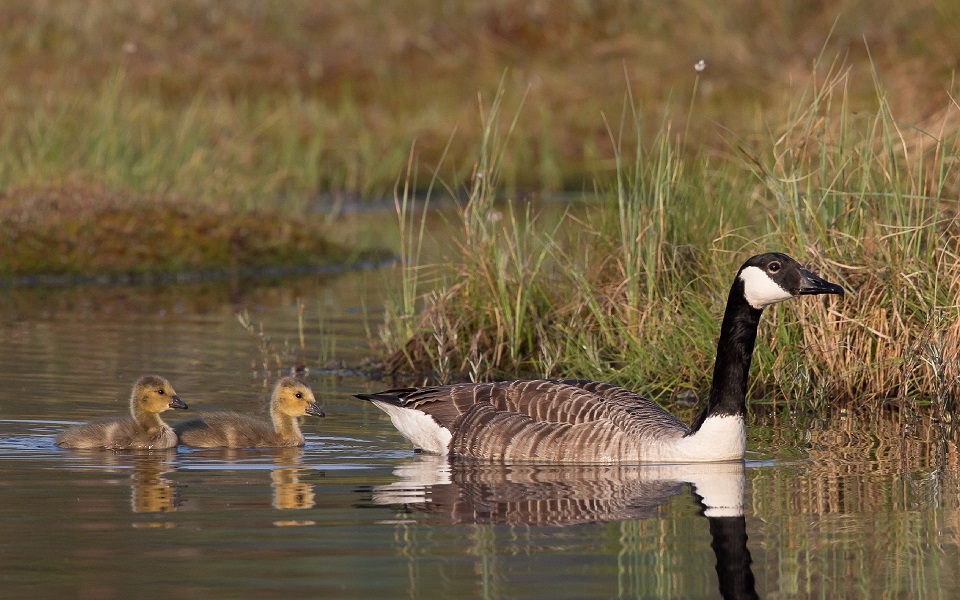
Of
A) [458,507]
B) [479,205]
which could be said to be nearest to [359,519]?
[458,507]

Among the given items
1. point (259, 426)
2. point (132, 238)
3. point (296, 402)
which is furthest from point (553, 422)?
point (132, 238)

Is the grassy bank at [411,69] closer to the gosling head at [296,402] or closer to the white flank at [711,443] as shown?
the gosling head at [296,402]

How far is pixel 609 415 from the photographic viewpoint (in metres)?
9.55

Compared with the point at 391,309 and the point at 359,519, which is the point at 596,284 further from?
the point at 359,519

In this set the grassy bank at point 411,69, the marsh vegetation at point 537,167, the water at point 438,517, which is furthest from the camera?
the grassy bank at point 411,69

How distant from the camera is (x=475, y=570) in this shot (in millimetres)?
6688

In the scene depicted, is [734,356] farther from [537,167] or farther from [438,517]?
[537,167]

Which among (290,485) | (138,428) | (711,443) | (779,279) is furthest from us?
(138,428)

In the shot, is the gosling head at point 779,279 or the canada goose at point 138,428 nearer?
the gosling head at point 779,279

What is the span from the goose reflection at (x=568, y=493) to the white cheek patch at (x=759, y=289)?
973mm

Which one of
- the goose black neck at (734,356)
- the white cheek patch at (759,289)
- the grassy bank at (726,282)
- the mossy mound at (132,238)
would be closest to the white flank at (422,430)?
the goose black neck at (734,356)

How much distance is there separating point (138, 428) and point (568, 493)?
315 centimetres

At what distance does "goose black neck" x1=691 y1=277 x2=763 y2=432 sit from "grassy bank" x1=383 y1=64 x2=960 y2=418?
5.62ft

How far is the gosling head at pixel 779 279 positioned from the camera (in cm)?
941
